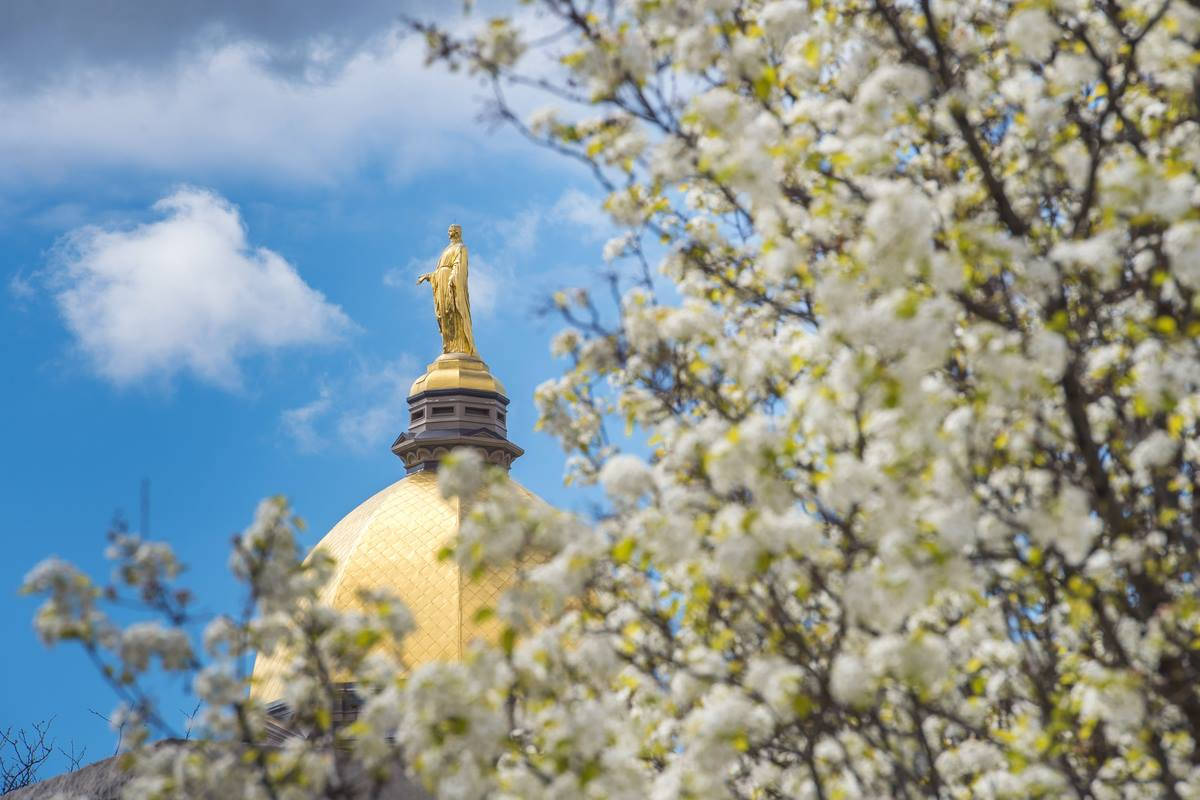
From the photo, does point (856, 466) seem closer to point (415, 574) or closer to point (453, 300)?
point (415, 574)

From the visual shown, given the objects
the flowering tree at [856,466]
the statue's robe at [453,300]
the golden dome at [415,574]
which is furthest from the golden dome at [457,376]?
the flowering tree at [856,466]

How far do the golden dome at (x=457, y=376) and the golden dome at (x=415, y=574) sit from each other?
4160mm

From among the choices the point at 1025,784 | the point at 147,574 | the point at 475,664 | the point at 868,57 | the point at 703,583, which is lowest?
the point at 1025,784

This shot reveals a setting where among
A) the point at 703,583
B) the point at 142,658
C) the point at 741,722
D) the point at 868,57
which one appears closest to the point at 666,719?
the point at 703,583

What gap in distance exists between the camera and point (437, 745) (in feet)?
21.8

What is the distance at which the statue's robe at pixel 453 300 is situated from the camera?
152ft

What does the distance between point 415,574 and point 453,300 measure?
12.1m

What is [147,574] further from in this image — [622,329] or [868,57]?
[868,57]

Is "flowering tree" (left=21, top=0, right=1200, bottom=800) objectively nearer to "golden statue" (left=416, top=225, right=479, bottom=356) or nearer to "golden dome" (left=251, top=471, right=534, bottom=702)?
"golden dome" (left=251, top=471, right=534, bottom=702)

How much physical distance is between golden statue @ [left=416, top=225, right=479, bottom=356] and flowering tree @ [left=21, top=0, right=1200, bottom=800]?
35.8m

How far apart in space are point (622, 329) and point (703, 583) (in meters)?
2.46

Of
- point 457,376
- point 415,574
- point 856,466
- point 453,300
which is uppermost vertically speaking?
point 453,300

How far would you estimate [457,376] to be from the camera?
45.9m

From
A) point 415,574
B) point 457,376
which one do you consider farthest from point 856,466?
point 457,376
